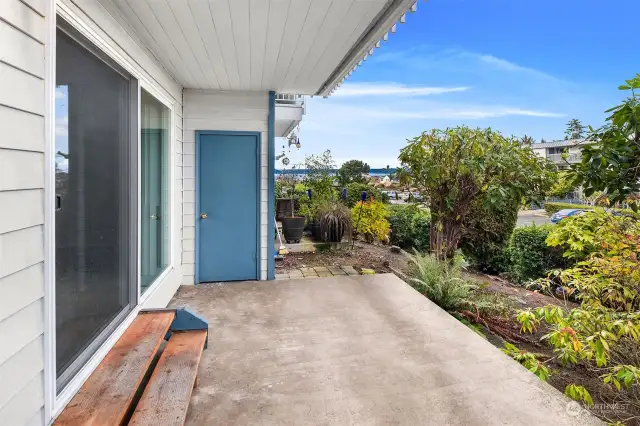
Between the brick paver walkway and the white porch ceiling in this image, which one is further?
the brick paver walkway

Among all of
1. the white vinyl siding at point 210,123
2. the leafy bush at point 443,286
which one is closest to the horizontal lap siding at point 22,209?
Result: the white vinyl siding at point 210,123

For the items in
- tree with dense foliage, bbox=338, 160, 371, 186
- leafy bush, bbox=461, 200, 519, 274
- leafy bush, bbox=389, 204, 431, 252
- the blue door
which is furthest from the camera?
tree with dense foliage, bbox=338, 160, 371, 186

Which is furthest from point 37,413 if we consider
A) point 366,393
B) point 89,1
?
point 89,1

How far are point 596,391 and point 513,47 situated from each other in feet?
44.2

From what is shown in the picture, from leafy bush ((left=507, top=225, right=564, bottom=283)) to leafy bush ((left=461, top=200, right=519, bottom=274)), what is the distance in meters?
0.38

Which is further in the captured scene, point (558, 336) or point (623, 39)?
point (623, 39)

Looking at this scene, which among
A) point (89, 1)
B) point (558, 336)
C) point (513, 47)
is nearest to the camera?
point (89, 1)

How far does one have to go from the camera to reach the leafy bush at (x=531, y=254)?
19.6 ft

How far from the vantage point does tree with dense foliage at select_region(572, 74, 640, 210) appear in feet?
8.25

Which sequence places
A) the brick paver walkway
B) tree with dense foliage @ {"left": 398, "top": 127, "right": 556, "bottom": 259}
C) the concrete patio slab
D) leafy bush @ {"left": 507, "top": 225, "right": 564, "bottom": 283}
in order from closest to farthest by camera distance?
the concrete patio slab < tree with dense foliage @ {"left": 398, "top": 127, "right": 556, "bottom": 259} < the brick paver walkway < leafy bush @ {"left": 507, "top": 225, "right": 564, "bottom": 283}

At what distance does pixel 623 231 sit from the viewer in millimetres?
3469

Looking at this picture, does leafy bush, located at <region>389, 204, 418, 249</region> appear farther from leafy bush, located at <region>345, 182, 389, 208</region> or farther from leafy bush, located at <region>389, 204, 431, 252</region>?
leafy bush, located at <region>345, 182, 389, 208</region>

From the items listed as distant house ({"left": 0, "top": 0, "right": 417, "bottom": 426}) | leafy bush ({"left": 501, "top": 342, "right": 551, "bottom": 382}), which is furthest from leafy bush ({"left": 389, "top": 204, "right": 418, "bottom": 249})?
leafy bush ({"left": 501, "top": 342, "right": 551, "bottom": 382})

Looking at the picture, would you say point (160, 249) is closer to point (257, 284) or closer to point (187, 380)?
point (257, 284)
